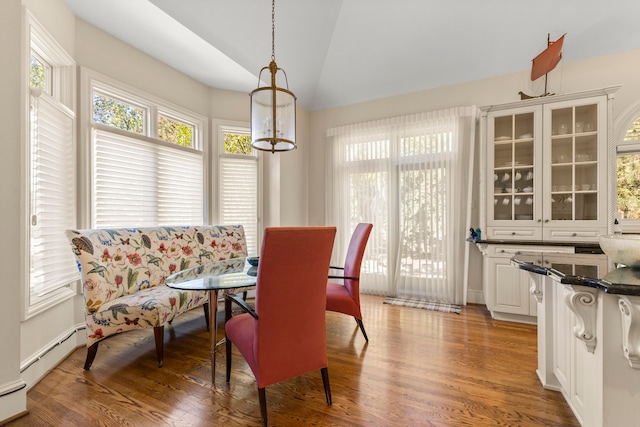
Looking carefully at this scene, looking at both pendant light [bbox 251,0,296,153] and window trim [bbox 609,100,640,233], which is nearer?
pendant light [bbox 251,0,296,153]

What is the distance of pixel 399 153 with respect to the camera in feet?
12.9

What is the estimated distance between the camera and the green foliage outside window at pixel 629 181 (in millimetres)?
3016

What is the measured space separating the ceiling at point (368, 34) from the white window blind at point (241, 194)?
103 centimetres

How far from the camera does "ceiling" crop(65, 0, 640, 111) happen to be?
269cm

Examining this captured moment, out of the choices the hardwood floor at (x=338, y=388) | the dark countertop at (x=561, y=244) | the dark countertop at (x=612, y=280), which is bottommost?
the hardwood floor at (x=338, y=388)

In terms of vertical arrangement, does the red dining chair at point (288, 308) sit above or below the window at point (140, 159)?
below

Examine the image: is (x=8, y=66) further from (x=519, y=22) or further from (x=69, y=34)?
(x=519, y=22)

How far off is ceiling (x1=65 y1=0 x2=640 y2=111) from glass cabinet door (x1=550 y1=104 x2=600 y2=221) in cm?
83

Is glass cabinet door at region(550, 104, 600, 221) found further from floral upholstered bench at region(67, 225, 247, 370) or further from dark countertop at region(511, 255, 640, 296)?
floral upholstered bench at region(67, 225, 247, 370)

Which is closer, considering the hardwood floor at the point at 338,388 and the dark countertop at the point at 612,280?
the dark countertop at the point at 612,280

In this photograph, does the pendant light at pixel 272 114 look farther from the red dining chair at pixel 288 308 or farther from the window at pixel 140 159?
the window at pixel 140 159

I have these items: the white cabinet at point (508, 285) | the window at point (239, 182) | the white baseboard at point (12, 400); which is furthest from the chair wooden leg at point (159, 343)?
the white cabinet at point (508, 285)

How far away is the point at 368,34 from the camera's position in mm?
3488

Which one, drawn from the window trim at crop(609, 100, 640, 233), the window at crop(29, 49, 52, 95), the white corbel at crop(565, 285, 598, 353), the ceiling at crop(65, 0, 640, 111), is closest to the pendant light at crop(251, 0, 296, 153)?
the ceiling at crop(65, 0, 640, 111)
